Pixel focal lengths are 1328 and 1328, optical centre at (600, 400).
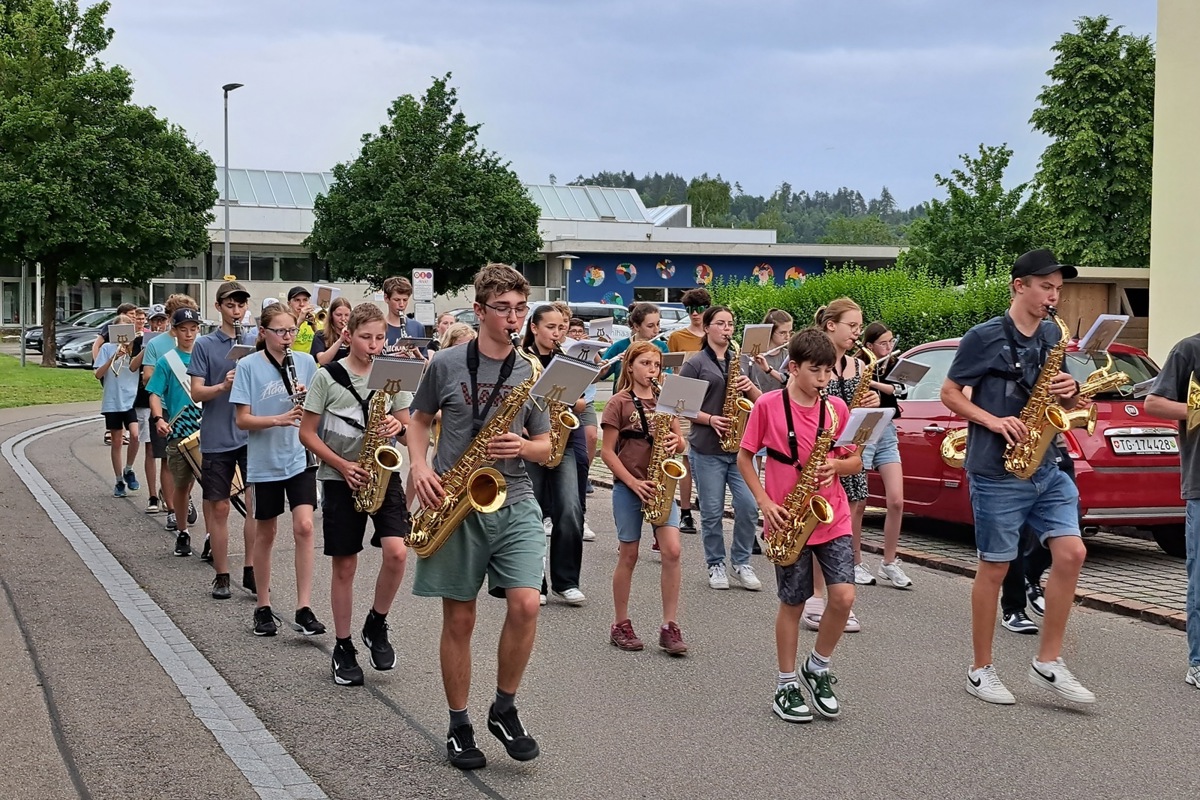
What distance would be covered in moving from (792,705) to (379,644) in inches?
84.2

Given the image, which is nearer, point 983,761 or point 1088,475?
point 983,761

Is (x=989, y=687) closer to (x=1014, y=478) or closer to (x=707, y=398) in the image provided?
(x=1014, y=478)

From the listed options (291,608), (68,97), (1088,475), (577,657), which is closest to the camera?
(577,657)

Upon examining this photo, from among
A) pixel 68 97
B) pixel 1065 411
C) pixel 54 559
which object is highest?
pixel 68 97

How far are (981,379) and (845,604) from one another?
1309mm

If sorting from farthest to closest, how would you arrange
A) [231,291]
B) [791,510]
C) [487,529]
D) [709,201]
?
[709,201] → [231,291] → [791,510] → [487,529]

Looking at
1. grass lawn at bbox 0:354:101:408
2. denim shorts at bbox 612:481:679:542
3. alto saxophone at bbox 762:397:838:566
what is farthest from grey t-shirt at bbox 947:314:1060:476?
grass lawn at bbox 0:354:101:408

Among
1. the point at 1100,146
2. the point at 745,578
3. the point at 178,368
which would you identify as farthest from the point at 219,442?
the point at 1100,146

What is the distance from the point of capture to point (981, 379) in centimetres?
630

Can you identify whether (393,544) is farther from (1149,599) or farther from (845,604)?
(1149,599)

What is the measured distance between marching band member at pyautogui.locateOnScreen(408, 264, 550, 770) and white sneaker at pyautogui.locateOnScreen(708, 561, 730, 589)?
392cm

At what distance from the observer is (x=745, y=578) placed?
9086 mm

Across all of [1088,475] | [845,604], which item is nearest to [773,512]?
[845,604]

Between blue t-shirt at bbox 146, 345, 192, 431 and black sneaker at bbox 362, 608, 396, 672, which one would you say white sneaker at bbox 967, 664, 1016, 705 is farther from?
blue t-shirt at bbox 146, 345, 192, 431
